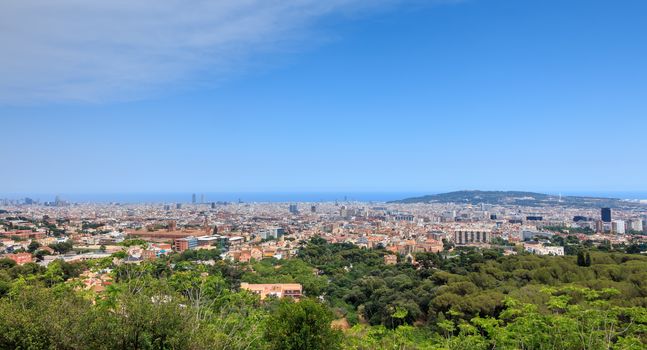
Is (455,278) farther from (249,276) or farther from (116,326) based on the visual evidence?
(116,326)

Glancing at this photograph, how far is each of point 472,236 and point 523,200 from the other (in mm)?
69929

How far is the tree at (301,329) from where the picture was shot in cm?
652

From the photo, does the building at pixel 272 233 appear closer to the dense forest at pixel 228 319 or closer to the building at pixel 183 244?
the building at pixel 183 244

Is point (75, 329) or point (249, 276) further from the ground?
point (75, 329)

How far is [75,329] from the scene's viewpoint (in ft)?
16.2

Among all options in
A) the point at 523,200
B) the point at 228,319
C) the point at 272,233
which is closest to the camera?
the point at 228,319

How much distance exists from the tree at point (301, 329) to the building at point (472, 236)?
127ft

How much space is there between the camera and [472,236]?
144 feet

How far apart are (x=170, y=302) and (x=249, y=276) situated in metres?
15.7

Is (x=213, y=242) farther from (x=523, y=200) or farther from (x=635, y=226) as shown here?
(x=523, y=200)

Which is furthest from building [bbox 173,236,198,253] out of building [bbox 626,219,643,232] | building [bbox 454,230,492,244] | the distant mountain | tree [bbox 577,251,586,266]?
the distant mountain

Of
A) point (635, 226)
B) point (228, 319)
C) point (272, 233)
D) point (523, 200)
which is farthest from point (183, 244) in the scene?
point (523, 200)

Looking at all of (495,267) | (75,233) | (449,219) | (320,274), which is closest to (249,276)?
(320,274)

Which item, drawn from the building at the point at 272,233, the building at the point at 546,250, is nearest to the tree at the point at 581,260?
the building at the point at 546,250
